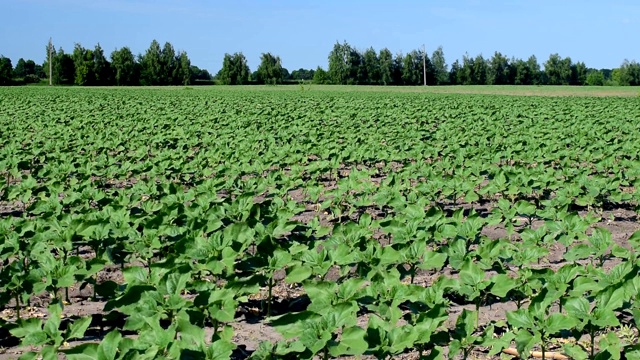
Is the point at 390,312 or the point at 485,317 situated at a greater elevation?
the point at 390,312

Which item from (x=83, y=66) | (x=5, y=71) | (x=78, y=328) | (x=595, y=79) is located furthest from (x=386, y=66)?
(x=78, y=328)

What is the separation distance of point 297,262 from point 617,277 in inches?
83.7

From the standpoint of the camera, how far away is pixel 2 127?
58.4 feet

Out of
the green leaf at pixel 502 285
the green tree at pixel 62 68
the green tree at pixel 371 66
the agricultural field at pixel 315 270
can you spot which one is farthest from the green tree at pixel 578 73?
the green leaf at pixel 502 285

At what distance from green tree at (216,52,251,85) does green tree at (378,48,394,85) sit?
19896 millimetres

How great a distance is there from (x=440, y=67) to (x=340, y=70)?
17.3 metres

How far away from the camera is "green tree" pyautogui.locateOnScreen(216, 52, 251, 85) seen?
301 feet

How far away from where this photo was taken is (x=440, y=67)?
102438mm

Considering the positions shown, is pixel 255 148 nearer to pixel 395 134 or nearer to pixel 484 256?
pixel 395 134

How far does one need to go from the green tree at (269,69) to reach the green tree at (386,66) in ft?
50.6

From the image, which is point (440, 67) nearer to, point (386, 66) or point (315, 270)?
point (386, 66)

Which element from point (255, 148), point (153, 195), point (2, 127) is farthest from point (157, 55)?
point (153, 195)

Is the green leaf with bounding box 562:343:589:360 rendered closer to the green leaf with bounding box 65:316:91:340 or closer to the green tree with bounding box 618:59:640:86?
the green leaf with bounding box 65:316:91:340

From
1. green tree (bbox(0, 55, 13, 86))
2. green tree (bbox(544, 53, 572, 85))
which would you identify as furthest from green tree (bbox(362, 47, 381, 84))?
green tree (bbox(0, 55, 13, 86))
